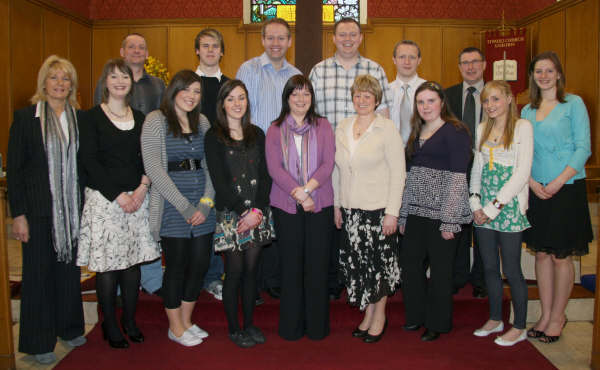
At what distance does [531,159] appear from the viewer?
266cm

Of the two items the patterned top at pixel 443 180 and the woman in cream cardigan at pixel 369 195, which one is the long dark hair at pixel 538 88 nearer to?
the patterned top at pixel 443 180

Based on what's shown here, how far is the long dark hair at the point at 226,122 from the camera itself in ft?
8.55

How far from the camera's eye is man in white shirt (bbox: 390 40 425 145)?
3.25 metres

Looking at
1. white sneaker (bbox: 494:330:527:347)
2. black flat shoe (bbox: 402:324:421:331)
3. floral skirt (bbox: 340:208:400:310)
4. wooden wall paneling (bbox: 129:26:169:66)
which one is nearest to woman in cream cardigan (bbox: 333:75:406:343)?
floral skirt (bbox: 340:208:400:310)

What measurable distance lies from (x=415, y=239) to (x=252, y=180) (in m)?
0.99

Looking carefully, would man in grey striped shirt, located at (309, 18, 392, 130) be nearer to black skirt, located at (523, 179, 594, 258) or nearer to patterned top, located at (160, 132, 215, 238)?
patterned top, located at (160, 132, 215, 238)

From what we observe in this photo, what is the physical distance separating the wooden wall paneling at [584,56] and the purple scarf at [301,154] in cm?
603

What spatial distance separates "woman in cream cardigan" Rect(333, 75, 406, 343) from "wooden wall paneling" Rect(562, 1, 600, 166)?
18.9 feet

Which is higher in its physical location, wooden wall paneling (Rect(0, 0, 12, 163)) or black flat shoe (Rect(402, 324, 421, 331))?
wooden wall paneling (Rect(0, 0, 12, 163))

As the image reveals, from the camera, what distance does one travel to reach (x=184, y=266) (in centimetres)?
264

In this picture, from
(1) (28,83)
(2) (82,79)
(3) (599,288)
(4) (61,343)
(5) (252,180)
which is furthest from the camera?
(2) (82,79)

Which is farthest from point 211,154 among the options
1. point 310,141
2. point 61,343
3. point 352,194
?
point 61,343

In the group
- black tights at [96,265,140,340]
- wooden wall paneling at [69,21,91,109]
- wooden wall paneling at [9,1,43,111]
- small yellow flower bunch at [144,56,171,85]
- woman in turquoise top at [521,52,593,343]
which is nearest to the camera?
black tights at [96,265,140,340]

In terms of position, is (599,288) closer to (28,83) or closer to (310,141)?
(310,141)
